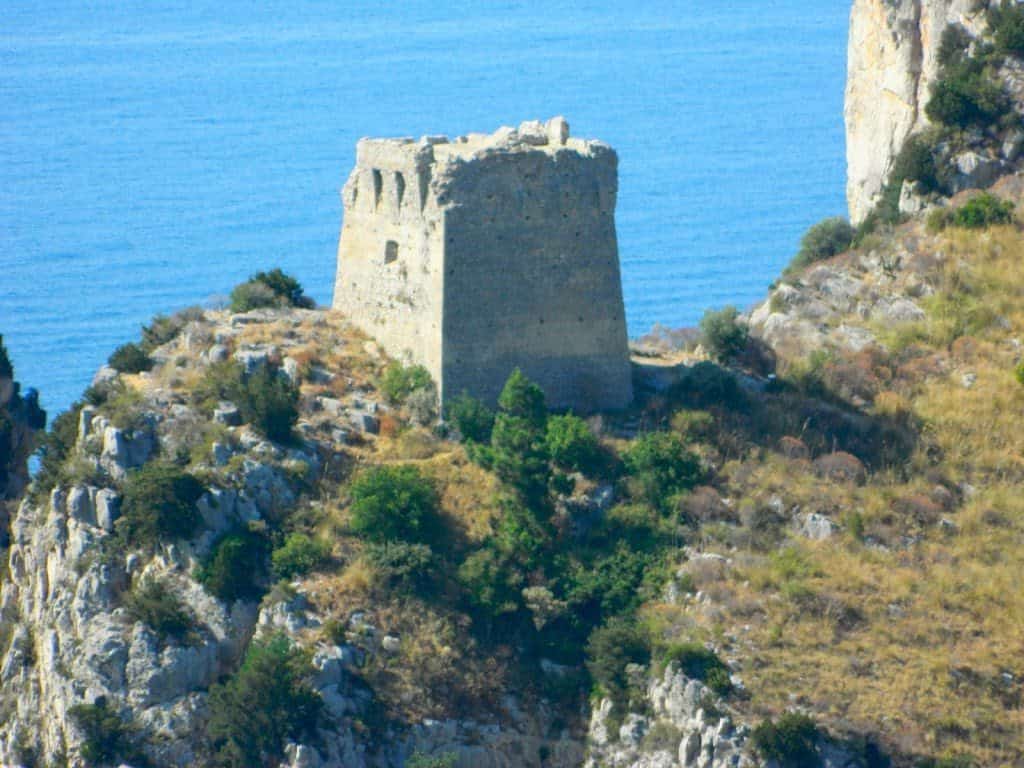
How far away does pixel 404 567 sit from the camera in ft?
137

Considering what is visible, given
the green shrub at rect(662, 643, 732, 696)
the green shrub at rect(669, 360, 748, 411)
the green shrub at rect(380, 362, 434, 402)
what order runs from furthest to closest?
the green shrub at rect(669, 360, 748, 411) < the green shrub at rect(380, 362, 434, 402) < the green shrub at rect(662, 643, 732, 696)

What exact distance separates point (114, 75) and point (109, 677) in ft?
334

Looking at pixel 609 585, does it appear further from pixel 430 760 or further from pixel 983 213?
pixel 983 213

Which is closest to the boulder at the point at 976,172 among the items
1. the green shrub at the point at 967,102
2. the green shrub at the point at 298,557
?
the green shrub at the point at 967,102

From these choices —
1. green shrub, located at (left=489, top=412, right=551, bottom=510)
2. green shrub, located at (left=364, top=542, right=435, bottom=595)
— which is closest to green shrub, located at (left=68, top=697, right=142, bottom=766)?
green shrub, located at (left=364, top=542, right=435, bottom=595)

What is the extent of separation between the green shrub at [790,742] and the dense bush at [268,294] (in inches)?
651

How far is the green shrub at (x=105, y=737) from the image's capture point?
39.8 m

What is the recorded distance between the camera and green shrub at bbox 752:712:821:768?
38.5 metres

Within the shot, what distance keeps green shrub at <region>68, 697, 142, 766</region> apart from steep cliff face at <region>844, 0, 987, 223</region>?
2608cm

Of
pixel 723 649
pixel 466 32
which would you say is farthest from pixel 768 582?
pixel 466 32

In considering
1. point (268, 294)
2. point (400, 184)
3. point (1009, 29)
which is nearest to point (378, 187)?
point (400, 184)

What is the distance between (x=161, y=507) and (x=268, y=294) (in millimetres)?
9615

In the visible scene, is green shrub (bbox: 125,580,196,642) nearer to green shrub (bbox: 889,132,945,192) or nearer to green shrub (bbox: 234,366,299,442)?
green shrub (bbox: 234,366,299,442)

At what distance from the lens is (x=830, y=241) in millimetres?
56812
